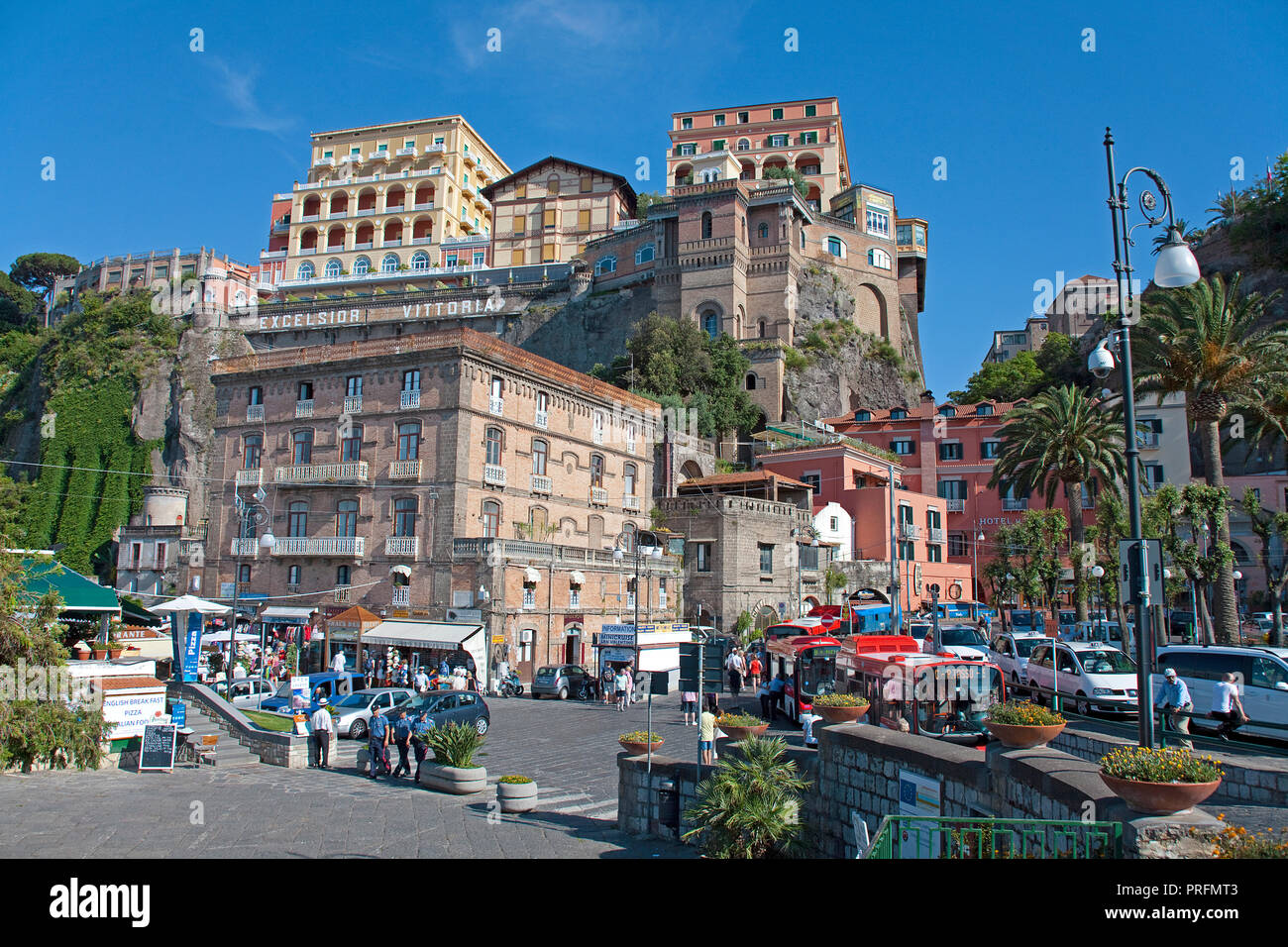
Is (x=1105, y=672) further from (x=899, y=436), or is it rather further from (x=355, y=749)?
(x=899, y=436)

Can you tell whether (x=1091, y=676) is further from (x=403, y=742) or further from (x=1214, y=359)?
(x=403, y=742)

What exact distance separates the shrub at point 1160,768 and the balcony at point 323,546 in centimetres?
3239

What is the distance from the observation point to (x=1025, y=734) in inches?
377

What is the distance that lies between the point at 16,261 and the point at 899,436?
10270cm

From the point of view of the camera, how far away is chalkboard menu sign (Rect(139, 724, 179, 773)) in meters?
16.8

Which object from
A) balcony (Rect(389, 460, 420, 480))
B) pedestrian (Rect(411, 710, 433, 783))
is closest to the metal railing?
pedestrian (Rect(411, 710, 433, 783))

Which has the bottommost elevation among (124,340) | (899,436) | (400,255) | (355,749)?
(355,749)

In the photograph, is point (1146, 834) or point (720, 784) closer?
point (1146, 834)

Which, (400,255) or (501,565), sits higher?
(400,255)

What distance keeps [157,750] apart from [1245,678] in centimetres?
2098

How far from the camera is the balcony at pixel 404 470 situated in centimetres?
3569

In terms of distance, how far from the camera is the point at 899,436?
2394 inches

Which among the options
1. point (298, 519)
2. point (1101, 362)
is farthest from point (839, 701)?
point (298, 519)
